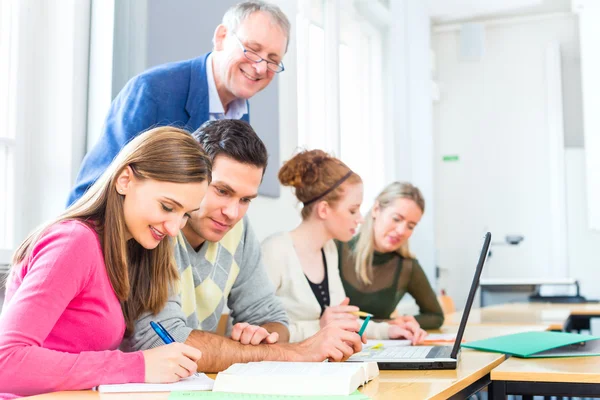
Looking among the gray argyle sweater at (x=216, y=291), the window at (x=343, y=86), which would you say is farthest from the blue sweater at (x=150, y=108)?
the window at (x=343, y=86)

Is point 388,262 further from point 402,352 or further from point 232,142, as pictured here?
point 232,142

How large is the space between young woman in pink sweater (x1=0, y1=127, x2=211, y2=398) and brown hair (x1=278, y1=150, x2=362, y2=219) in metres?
Result: 1.08

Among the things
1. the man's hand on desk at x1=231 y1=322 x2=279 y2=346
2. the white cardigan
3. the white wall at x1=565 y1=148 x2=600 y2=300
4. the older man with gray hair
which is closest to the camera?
the man's hand on desk at x1=231 y1=322 x2=279 y2=346

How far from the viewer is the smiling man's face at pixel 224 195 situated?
5.58ft

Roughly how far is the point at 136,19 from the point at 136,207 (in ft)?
3.59

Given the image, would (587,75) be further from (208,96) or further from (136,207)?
(136,207)

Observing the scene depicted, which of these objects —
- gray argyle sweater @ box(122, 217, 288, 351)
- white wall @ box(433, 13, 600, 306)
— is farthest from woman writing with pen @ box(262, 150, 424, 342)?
white wall @ box(433, 13, 600, 306)

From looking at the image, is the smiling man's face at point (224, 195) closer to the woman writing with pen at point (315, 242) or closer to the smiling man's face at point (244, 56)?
the smiling man's face at point (244, 56)

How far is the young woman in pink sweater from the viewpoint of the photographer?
1160 mm

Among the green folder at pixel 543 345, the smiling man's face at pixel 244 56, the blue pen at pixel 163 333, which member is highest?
the smiling man's face at pixel 244 56

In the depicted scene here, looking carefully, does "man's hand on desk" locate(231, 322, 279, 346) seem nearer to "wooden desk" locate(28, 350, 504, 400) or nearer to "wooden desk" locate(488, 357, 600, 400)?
"wooden desk" locate(28, 350, 504, 400)

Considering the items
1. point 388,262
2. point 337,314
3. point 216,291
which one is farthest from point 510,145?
point 216,291

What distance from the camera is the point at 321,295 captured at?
2449mm

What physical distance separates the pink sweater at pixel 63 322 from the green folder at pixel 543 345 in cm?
98
